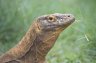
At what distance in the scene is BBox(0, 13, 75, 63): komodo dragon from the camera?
6.96 metres

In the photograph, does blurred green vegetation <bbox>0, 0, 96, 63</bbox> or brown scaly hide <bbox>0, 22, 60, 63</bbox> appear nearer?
brown scaly hide <bbox>0, 22, 60, 63</bbox>

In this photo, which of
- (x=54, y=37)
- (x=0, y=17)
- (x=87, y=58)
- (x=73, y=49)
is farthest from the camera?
(x=0, y=17)

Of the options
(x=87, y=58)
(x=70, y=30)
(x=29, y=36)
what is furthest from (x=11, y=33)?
(x=29, y=36)

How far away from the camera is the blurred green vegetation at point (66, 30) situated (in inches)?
351

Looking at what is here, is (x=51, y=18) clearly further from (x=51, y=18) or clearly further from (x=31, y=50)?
(x=31, y=50)

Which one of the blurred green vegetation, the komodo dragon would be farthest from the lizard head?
the blurred green vegetation

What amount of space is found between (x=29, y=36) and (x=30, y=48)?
6.0 inches

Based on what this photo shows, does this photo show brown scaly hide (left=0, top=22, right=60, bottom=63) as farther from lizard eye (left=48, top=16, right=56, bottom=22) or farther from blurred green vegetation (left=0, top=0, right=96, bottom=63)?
blurred green vegetation (left=0, top=0, right=96, bottom=63)

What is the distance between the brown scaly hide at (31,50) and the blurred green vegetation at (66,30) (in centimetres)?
172

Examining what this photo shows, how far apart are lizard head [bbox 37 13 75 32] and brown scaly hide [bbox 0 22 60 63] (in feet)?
0.24

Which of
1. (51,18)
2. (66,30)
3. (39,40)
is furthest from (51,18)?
(66,30)

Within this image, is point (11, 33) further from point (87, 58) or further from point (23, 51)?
point (23, 51)

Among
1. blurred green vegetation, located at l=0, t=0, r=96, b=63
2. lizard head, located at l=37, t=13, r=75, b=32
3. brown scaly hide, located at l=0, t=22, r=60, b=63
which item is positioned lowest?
blurred green vegetation, located at l=0, t=0, r=96, b=63

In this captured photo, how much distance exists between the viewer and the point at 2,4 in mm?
10172
